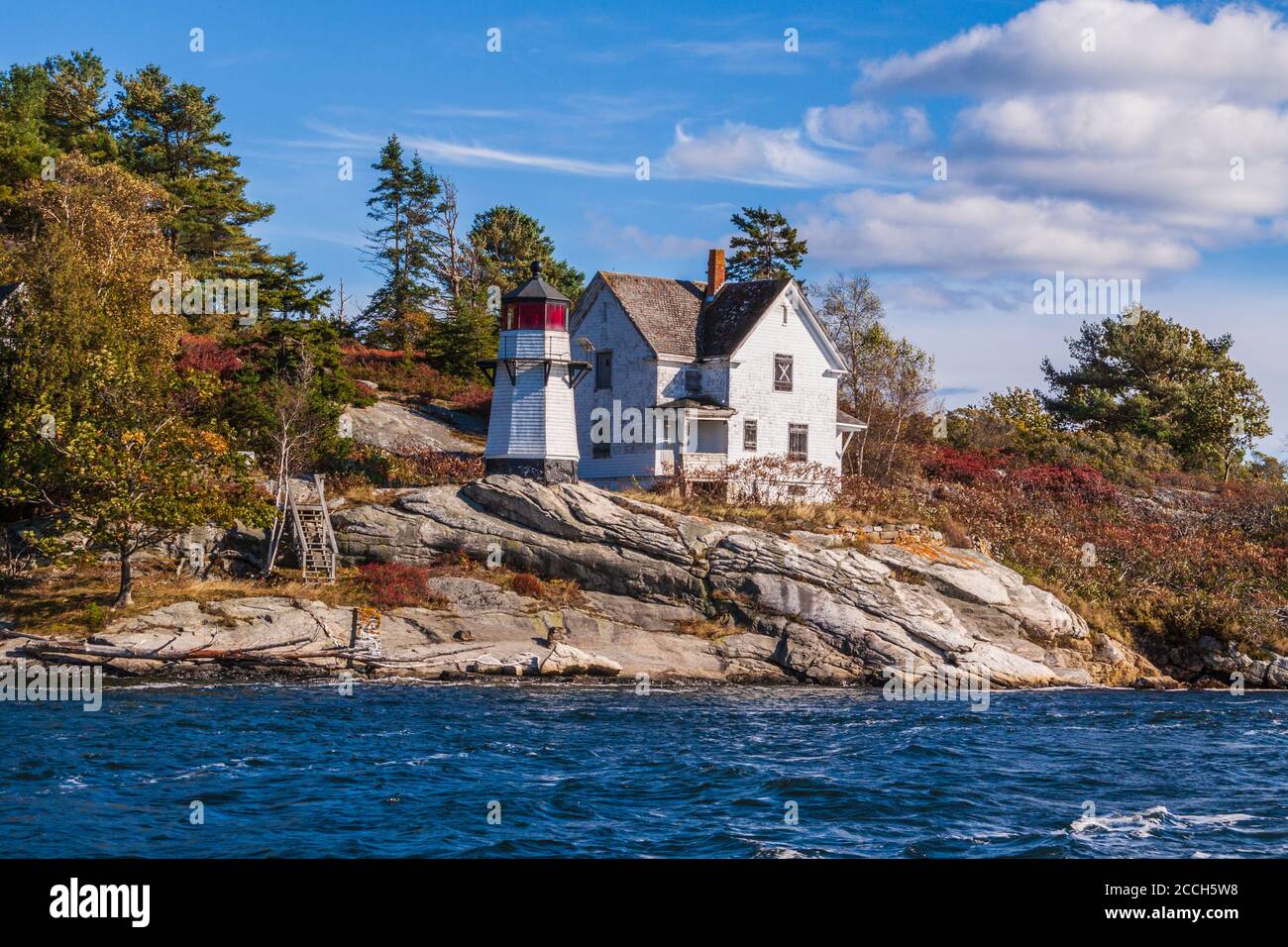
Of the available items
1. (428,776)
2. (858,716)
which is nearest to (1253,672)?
(858,716)

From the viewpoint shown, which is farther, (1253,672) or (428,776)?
(1253,672)

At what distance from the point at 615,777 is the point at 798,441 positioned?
32014 mm

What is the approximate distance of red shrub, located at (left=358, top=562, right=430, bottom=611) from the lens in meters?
37.2

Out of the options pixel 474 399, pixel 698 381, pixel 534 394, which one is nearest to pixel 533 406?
pixel 534 394

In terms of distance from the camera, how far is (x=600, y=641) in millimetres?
36938

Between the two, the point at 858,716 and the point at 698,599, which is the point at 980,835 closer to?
the point at 858,716

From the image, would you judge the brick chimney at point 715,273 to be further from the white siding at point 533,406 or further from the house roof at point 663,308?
the white siding at point 533,406

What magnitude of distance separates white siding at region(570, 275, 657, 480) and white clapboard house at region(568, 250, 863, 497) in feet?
0.14

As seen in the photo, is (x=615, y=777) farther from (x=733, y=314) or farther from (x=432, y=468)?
(x=733, y=314)

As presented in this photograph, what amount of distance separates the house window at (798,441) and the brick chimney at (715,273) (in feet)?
24.0

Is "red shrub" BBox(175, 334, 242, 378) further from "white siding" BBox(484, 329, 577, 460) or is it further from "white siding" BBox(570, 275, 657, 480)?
"white siding" BBox(570, 275, 657, 480)

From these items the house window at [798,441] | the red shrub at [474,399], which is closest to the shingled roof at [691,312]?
the house window at [798,441]

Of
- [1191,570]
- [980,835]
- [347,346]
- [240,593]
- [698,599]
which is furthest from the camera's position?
[347,346]
